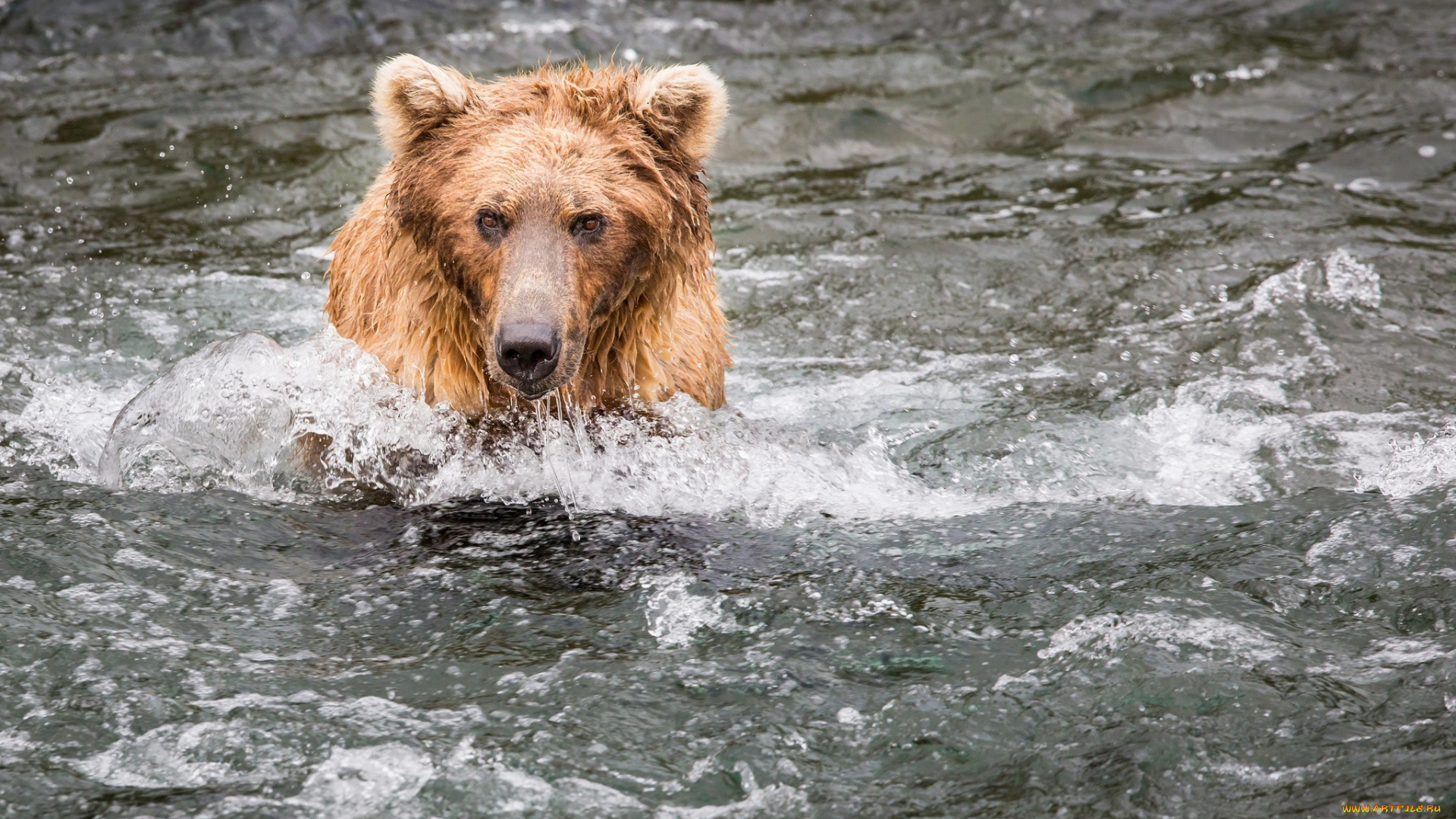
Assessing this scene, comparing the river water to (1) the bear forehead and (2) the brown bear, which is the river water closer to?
(2) the brown bear

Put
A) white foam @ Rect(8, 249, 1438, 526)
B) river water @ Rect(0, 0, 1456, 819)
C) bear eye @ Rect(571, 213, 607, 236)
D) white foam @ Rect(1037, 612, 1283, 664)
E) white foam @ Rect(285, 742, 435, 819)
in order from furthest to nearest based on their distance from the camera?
white foam @ Rect(8, 249, 1438, 526) → bear eye @ Rect(571, 213, 607, 236) → white foam @ Rect(1037, 612, 1283, 664) → river water @ Rect(0, 0, 1456, 819) → white foam @ Rect(285, 742, 435, 819)

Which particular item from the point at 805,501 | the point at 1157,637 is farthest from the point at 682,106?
the point at 1157,637

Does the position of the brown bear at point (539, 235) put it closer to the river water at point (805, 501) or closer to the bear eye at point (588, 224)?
the bear eye at point (588, 224)

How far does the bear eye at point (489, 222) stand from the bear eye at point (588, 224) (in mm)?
249

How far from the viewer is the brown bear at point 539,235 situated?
15.5 feet

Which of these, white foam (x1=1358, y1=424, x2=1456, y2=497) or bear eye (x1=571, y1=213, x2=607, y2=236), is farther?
white foam (x1=1358, y1=424, x2=1456, y2=497)

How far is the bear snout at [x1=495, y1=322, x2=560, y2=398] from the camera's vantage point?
4.44 m

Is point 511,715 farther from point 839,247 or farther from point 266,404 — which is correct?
point 839,247

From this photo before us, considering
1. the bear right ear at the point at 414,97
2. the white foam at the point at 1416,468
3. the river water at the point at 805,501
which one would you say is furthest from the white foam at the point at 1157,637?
the bear right ear at the point at 414,97

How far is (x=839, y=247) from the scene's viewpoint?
321 inches

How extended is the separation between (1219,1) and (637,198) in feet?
31.4

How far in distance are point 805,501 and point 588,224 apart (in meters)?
1.36

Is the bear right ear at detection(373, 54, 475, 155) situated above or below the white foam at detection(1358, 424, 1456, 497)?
above

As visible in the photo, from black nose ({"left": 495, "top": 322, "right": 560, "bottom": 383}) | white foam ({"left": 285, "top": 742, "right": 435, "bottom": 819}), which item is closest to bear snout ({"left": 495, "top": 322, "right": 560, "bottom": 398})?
black nose ({"left": 495, "top": 322, "right": 560, "bottom": 383})
